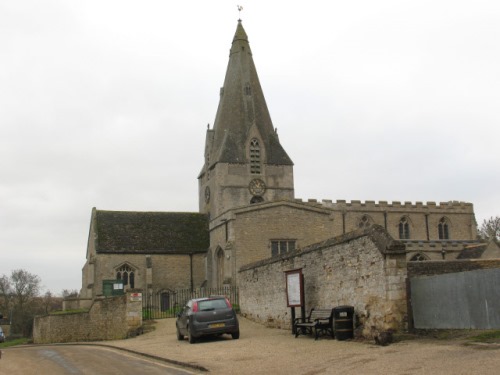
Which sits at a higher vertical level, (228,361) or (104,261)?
(104,261)

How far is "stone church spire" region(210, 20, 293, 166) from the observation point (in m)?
55.6

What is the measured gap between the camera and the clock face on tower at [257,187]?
54.4 m

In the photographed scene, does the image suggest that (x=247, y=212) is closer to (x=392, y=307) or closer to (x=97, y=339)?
(x=97, y=339)

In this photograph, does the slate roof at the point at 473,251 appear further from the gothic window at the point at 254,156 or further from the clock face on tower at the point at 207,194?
the clock face on tower at the point at 207,194

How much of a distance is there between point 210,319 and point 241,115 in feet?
127

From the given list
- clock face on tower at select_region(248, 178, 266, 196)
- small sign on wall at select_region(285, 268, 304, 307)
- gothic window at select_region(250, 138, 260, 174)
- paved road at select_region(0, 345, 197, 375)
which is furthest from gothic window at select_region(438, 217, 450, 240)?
paved road at select_region(0, 345, 197, 375)

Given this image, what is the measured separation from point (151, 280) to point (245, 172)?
530 inches

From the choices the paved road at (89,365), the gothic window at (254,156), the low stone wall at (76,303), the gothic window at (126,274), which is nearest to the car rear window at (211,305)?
the paved road at (89,365)

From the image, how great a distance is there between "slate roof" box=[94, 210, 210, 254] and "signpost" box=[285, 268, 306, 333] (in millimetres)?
29446

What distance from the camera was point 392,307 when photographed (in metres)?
15.1

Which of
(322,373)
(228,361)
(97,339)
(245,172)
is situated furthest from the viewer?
(245,172)

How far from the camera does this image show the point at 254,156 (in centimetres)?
5575

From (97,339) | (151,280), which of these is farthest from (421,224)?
(97,339)

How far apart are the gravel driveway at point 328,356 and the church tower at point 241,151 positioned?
3449 centimetres
